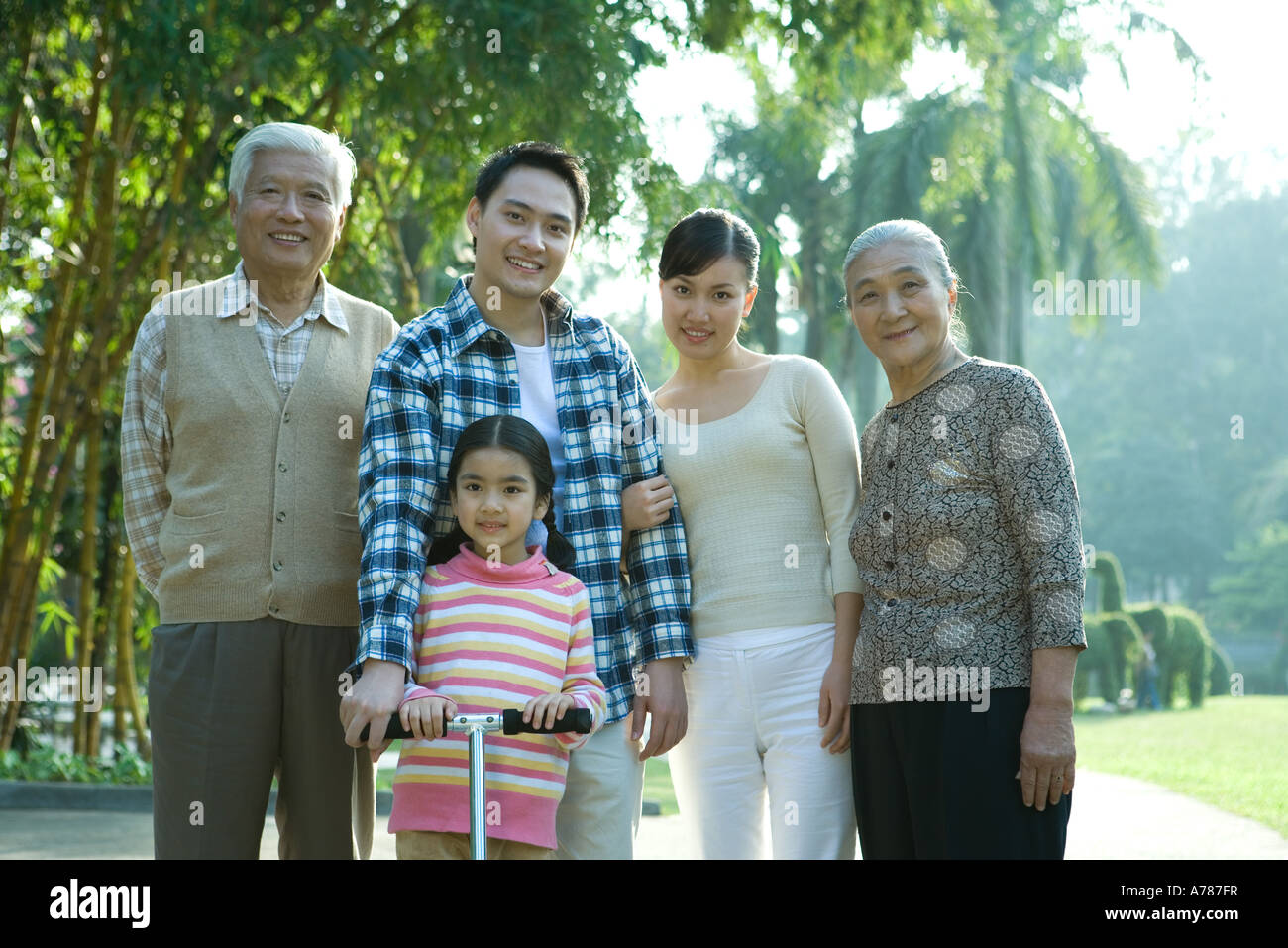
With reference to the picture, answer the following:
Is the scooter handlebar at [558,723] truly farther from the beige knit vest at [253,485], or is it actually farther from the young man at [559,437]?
the beige knit vest at [253,485]

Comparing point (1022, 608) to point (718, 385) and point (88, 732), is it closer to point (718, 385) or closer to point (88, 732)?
point (718, 385)

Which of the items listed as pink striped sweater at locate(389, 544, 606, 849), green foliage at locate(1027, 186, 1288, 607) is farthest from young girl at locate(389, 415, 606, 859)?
green foliage at locate(1027, 186, 1288, 607)

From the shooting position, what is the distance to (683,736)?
2.73m

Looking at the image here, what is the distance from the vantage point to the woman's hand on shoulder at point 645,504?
266cm

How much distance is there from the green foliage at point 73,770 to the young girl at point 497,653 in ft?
19.0

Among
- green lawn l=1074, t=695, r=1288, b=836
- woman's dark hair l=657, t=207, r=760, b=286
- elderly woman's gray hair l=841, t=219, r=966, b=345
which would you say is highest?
woman's dark hair l=657, t=207, r=760, b=286

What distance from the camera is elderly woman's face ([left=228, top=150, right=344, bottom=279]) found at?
8.77ft

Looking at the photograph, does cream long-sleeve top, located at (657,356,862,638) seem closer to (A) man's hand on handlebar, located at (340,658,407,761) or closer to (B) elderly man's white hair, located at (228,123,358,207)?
(A) man's hand on handlebar, located at (340,658,407,761)

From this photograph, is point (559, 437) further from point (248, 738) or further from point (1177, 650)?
point (1177, 650)

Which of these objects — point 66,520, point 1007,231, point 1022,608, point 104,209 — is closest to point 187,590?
point 1022,608

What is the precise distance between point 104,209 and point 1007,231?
624 inches

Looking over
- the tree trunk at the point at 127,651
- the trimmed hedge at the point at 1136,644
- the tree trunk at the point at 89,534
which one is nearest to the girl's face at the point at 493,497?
the tree trunk at the point at 89,534

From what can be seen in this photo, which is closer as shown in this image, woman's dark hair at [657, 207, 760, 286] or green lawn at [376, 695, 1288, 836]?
woman's dark hair at [657, 207, 760, 286]

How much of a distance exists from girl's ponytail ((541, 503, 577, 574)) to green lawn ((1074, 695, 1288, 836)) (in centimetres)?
561
